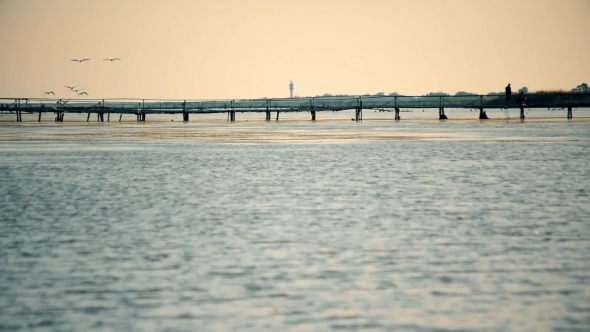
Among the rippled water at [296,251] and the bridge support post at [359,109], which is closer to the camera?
the rippled water at [296,251]

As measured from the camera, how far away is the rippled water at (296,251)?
10.9 m

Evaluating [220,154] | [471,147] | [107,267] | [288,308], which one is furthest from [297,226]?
[471,147]

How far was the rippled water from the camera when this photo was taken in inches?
431

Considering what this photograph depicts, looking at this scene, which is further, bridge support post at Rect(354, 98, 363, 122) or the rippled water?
bridge support post at Rect(354, 98, 363, 122)

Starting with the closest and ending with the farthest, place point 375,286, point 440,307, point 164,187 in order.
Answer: point 440,307
point 375,286
point 164,187

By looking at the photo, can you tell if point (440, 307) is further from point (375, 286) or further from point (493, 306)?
point (375, 286)

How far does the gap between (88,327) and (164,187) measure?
17540 millimetres

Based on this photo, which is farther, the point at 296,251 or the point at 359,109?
the point at 359,109

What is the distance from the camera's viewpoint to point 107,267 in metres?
14.1

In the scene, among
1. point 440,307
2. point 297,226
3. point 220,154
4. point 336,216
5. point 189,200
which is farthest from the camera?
point 220,154

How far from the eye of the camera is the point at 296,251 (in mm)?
15414

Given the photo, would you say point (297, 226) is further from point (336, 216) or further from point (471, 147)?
point (471, 147)

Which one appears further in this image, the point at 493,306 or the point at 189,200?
the point at 189,200

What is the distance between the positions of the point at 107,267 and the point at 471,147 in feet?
126
